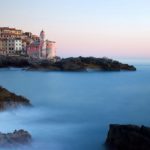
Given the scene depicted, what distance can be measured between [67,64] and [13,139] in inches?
2344

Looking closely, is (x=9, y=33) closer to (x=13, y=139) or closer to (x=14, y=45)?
(x=14, y=45)

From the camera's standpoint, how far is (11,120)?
1211 centimetres

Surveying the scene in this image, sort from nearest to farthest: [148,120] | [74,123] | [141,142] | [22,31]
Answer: [141,142], [74,123], [148,120], [22,31]

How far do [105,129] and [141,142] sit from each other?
16.0ft

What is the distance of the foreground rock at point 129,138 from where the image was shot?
7535 mm

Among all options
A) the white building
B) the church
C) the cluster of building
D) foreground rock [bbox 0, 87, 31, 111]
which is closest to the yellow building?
the cluster of building

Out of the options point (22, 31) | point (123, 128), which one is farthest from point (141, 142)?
point (22, 31)

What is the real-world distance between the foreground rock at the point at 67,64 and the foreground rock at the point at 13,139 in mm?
56665

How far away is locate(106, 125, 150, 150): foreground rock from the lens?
7535mm

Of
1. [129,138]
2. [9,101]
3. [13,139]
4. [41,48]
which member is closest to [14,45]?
[41,48]

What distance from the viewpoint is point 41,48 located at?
85312 millimetres

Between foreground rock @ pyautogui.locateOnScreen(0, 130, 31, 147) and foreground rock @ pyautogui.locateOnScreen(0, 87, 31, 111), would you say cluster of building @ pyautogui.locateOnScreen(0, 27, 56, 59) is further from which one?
foreground rock @ pyautogui.locateOnScreen(0, 130, 31, 147)

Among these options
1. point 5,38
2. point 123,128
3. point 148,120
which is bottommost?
point 148,120

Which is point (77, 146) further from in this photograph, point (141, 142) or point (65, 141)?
point (141, 142)
